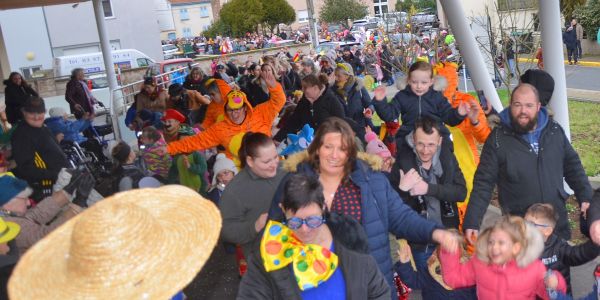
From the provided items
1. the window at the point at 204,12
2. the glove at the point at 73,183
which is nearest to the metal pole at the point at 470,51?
the glove at the point at 73,183

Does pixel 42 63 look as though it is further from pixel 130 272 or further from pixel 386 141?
pixel 130 272

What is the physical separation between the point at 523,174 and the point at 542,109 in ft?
1.57

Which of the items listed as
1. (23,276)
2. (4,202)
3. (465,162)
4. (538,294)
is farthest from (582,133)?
(23,276)

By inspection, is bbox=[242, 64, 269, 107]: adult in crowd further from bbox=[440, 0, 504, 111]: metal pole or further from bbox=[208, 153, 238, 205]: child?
bbox=[208, 153, 238, 205]: child

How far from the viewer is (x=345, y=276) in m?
Result: 2.78

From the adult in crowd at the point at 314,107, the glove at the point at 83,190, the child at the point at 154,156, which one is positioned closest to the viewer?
the glove at the point at 83,190

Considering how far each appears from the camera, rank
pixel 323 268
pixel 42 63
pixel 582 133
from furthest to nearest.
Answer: pixel 42 63, pixel 582 133, pixel 323 268

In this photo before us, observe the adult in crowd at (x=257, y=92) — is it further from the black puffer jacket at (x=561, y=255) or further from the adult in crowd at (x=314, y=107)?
the black puffer jacket at (x=561, y=255)

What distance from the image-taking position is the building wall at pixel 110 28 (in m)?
38.7

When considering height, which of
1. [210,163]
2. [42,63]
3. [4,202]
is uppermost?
[42,63]

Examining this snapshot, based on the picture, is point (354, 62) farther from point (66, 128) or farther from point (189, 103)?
point (66, 128)

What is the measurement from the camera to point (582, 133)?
424 inches

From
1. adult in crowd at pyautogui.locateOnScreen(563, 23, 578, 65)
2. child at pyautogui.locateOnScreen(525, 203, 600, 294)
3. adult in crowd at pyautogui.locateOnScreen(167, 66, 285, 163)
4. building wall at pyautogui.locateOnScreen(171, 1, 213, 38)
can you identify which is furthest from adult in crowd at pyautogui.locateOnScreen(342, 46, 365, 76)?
building wall at pyautogui.locateOnScreen(171, 1, 213, 38)

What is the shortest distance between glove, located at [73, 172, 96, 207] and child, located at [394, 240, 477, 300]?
245 centimetres
